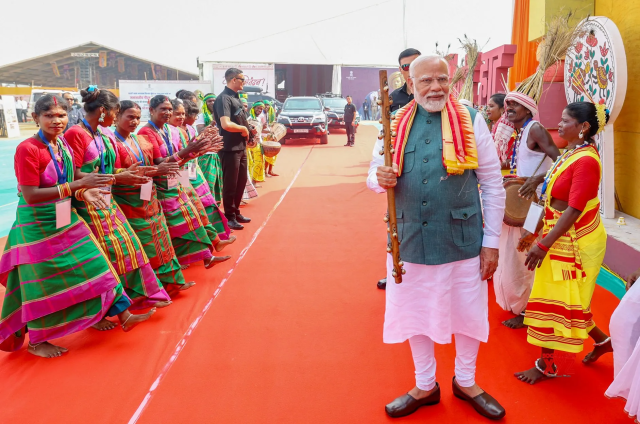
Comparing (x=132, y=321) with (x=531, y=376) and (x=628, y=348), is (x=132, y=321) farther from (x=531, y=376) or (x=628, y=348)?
(x=628, y=348)

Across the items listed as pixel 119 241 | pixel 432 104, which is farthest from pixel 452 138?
pixel 119 241

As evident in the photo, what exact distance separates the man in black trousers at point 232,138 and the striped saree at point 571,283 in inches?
153

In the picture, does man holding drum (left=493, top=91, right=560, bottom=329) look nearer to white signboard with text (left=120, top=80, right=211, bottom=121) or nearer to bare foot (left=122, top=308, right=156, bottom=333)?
bare foot (left=122, top=308, right=156, bottom=333)

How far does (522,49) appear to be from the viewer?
714 centimetres

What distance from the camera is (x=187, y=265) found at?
4.43 meters

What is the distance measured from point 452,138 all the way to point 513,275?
5.43 feet

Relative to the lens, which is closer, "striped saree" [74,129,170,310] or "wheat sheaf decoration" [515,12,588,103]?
"striped saree" [74,129,170,310]

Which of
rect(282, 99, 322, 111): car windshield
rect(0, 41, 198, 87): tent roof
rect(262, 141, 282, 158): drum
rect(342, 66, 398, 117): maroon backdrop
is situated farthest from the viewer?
rect(342, 66, 398, 117): maroon backdrop

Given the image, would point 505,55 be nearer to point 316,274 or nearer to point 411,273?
point 316,274

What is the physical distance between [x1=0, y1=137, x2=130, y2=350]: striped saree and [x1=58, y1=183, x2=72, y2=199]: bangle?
79mm

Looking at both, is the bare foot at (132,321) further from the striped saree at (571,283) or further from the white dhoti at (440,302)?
the striped saree at (571,283)

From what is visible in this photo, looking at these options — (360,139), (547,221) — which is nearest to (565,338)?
(547,221)

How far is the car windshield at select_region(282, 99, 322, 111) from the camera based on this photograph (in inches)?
692

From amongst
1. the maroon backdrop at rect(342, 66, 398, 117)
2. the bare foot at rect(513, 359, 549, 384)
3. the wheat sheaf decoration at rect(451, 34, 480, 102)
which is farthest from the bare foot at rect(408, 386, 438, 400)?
the maroon backdrop at rect(342, 66, 398, 117)
